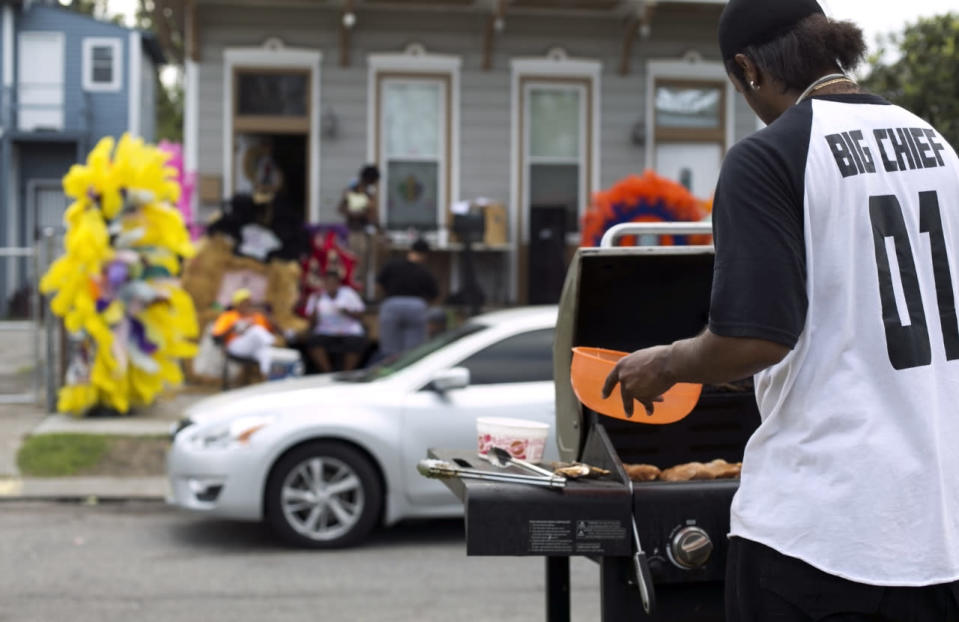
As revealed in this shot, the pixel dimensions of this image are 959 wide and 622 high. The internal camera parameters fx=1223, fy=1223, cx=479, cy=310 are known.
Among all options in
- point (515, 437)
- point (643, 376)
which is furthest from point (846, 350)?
point (515, 437)

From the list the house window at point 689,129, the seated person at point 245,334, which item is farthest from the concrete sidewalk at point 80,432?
the house window at point 689,129

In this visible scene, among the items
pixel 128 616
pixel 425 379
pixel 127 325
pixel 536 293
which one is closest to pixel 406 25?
pixel 536 293

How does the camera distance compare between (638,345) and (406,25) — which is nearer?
(638,345)

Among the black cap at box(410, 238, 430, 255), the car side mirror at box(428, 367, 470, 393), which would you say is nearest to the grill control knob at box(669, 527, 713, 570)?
the car side mirror at box(428, 367, 470, 393)

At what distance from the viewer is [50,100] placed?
92.5 ft

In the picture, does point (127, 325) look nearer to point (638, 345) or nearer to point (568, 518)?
point (638, 345)

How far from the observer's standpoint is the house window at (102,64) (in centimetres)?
2880

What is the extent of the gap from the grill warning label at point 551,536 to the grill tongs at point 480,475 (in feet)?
0.31

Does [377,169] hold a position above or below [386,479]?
above

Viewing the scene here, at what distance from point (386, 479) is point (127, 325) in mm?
4495

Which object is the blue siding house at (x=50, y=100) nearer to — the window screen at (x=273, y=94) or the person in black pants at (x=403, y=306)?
the window screen at (x=273, y=94)

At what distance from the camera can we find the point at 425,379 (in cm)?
793

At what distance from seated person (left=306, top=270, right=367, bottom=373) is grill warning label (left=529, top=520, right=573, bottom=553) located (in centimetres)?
1038

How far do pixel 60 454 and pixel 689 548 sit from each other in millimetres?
8296
